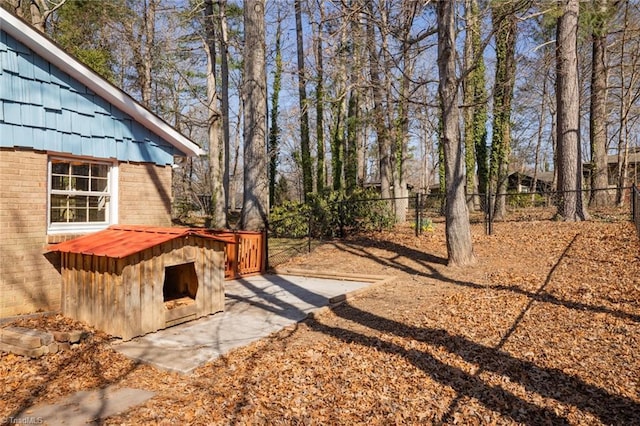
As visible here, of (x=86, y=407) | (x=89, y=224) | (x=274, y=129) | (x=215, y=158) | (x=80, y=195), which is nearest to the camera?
(x=86, y=407)

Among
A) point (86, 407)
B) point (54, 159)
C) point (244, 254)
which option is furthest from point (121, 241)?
point (244, 254)

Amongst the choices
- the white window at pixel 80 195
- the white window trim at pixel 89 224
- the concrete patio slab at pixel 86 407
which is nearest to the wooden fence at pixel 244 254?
the white window trim at pixel 89 224

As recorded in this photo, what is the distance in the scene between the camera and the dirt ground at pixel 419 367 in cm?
365

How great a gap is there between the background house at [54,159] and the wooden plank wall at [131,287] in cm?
53

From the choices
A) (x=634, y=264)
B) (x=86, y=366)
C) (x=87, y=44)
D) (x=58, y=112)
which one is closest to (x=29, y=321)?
(x=86, y=366)

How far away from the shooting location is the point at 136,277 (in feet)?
17.9

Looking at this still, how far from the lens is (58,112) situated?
638cm

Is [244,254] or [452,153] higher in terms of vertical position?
[452,153]

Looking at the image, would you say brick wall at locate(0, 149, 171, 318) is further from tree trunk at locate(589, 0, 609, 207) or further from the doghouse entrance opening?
tree trunk at locate(589, 0, 609, 207)

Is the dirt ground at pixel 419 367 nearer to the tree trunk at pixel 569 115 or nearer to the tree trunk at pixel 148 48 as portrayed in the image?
the tree trunk at pixel 569 115

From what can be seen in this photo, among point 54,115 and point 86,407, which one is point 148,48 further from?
point 86,407

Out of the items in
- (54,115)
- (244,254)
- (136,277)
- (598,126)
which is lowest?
(244,254)

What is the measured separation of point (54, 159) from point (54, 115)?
0.69m

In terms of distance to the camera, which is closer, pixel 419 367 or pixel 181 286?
pixel 419 367
